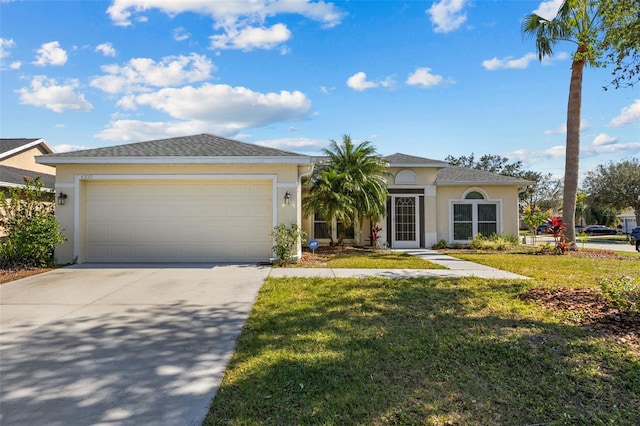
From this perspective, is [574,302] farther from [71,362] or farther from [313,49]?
[313,49]

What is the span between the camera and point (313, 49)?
12.1 metres

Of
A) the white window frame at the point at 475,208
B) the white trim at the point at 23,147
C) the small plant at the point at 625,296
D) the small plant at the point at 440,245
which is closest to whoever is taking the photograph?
the small plant at the point at 625,296

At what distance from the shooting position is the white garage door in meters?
10.0

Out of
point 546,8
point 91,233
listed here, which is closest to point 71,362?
point 91,233

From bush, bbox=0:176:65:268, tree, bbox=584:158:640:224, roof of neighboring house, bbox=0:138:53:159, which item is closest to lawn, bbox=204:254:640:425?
bush, bbox=0:176:65:268

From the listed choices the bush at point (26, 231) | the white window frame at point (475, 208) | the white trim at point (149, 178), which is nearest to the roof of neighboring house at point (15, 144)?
the bush at point (26, 231)

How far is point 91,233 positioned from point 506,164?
46876 millimetres

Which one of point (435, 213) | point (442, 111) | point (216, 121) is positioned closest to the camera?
point (442, 111)

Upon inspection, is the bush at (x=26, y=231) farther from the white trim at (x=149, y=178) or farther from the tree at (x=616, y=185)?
the tree at (x=616, y=185)

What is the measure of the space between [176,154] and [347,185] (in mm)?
5807

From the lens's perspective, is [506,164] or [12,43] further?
[506,164]

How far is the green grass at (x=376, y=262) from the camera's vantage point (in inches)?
363

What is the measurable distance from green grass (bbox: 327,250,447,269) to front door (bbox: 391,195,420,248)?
10.9 ft

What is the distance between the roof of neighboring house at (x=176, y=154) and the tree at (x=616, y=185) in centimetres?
3276
